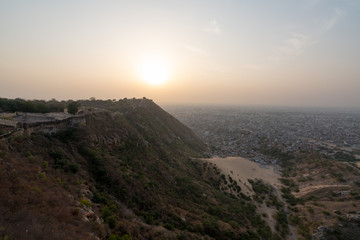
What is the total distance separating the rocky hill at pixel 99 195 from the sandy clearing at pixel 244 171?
265 inches

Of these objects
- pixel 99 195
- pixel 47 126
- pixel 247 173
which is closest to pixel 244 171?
pixel 247 173

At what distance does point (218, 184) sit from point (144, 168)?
44.1 ft

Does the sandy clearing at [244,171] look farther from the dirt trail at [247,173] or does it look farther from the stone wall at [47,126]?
the stone wall at [47,126]

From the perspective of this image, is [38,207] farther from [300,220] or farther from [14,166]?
[300,220]

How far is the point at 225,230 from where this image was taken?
1362 centimetres

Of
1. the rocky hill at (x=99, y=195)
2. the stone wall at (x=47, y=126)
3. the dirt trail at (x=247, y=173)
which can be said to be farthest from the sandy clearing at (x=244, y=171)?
the stone wall at (x=47, y=126)

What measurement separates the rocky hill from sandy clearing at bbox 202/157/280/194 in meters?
6.74

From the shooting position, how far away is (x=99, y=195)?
10.4 meters

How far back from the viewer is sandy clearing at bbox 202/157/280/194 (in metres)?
29.0

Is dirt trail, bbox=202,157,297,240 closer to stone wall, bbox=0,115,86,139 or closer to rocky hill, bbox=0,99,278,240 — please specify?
rocky hill, bbox=0,99,278,240

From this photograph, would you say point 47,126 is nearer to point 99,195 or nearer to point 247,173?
point 99,195

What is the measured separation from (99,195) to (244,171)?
29.5 metres

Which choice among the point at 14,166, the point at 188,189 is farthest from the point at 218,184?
the point at 14,166

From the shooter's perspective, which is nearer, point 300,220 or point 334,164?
point 300,220
